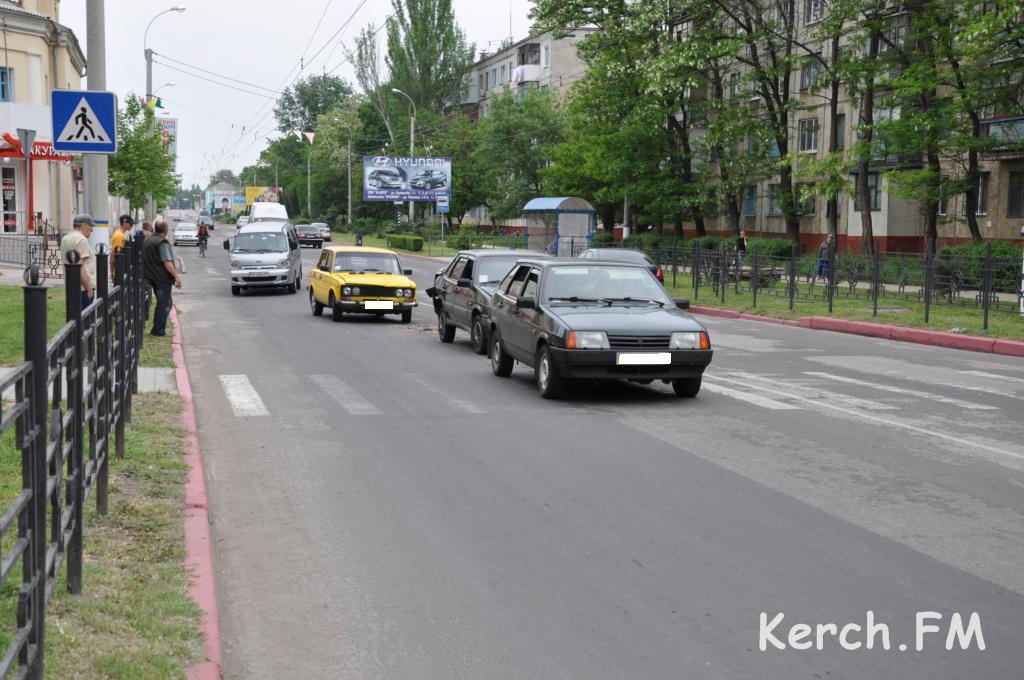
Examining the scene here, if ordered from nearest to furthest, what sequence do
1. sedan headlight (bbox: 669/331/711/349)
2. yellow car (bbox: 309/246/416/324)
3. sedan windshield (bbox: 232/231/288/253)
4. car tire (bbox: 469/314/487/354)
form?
sedan headlight (bbox: 669/331/711/349) < car tire (bbox: 469/314/487/354) < yellow car (bbox: 309/246/416/324) < sedan windshield (bbox: 232/231/288/253)

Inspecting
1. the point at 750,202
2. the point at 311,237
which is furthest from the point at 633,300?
the point at 311,237

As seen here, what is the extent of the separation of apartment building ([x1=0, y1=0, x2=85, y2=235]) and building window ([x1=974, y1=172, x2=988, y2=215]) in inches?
1350

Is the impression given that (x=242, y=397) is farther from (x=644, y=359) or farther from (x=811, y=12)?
(x=811, y=12)

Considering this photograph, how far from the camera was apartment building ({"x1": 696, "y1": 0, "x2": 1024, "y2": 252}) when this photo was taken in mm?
40031

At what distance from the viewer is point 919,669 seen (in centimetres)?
463

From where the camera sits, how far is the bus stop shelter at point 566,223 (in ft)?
168

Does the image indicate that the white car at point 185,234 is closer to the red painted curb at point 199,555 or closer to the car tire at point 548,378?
Result: the car tire at point 548,378

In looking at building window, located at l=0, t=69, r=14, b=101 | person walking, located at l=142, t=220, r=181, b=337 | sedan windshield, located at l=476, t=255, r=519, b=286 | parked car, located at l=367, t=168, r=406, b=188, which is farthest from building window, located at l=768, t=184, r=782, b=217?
person walking, located at l=142, t=220, r=181, b=337

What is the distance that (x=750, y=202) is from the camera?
57.7m

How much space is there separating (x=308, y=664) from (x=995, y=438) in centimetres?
746

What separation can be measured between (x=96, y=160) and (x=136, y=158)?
2664 cm

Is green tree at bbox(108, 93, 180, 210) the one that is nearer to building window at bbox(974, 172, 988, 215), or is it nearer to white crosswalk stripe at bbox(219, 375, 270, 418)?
white crosswalk stripe at bbox(219, 375, 270, 418)

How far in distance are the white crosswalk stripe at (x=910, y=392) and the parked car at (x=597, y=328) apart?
254 centimetres

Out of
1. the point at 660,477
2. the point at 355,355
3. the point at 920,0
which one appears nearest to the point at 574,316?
the point at 660,477
